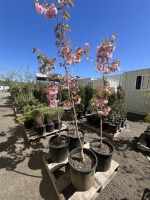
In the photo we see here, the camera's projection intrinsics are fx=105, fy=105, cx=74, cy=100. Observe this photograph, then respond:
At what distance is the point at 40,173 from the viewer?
2.34 metres

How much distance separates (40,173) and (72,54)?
261cm

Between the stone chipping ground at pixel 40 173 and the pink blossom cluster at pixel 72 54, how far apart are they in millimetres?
2463

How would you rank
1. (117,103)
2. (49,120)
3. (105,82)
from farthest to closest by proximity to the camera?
(117,103) < (49,120) < (105,82)

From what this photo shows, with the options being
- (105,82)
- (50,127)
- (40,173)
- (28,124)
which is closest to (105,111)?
(105,82)

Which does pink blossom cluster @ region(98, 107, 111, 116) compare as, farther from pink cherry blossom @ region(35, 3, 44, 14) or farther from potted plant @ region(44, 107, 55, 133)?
potted plant @ region(44, 107, 55, 133)

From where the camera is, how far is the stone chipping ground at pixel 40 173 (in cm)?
190

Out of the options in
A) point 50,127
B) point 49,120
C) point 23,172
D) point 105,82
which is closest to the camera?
point 105,82

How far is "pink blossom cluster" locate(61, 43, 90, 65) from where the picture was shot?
194cm

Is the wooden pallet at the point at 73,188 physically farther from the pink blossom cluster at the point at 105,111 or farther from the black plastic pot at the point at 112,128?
the black plastic pot at the point at 112,128

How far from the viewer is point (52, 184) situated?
6.83ft

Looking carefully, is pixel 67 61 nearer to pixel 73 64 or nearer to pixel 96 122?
pixel 73 64

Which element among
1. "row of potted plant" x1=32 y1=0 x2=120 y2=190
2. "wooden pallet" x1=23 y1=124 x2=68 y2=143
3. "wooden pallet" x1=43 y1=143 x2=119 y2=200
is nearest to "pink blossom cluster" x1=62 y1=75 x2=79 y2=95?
"row of potted plant" x1=32 y1=0 x2=120 y2=190

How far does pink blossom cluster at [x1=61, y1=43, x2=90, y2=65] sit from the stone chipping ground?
2.46 meters

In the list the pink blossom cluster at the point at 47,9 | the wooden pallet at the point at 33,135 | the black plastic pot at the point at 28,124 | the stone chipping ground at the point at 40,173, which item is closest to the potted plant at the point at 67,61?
the pink blossom cluster at the point at 47,9
